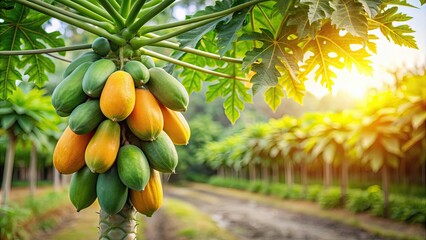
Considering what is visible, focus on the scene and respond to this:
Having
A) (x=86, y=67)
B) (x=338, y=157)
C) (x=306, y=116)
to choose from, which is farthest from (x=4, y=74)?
(x=306, y=116)

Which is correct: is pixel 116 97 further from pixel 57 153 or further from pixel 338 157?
pixel 338 157

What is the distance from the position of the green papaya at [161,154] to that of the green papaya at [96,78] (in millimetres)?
226

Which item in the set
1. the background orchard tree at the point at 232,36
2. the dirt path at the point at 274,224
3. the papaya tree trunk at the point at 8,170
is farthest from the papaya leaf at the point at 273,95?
the dirt path at the point at 274,224

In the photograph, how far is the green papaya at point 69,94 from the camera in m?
1.36

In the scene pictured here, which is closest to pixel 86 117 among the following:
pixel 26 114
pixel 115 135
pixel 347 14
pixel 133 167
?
pixel 115 135

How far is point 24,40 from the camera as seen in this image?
199cm

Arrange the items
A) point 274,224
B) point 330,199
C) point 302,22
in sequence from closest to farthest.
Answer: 1. point 302,22
2. point 274,224
3. point 330,199

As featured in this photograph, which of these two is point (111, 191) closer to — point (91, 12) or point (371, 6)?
point (91, 12)

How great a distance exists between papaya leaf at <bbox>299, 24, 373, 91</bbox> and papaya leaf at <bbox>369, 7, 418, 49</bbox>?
0.09 metres

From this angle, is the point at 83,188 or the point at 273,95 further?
the point at 273,95

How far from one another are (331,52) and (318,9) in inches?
21.5

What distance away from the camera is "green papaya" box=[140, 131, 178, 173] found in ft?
4.39

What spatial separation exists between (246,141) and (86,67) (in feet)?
58.7

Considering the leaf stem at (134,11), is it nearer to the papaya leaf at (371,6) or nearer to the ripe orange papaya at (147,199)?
the ripe orange papaya at (147,199)
